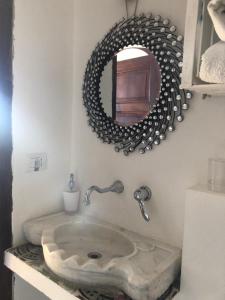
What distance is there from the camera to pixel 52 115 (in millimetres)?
1402

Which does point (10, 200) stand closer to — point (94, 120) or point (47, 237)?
point (47, 237)

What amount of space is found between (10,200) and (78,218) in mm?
341

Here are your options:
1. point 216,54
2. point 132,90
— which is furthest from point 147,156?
point 216,54

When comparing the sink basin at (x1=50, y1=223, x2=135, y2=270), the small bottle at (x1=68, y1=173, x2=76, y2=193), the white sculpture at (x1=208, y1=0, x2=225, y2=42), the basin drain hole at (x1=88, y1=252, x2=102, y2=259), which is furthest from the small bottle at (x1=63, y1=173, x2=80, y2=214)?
the white sculpture at (x1=208, y1=0, x2=225, y2=42)

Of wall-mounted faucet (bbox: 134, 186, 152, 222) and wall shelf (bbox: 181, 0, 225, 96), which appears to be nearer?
wall shelf (bbox: 181, 0, 225, 96)

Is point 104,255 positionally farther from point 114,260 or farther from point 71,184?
point 71,184

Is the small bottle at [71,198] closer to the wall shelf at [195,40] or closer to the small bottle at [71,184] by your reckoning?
the small bottle at [71,184]

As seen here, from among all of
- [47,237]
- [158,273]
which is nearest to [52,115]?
[47,237]

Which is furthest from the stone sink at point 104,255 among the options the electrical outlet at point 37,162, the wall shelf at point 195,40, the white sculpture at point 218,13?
the white sculpture at point 218,13

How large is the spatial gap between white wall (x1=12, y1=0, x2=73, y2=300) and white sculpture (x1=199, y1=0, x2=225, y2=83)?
82 centimetres

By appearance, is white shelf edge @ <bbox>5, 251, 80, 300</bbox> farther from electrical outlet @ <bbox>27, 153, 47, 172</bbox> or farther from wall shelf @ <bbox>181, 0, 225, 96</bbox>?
wall shelf @ <bbox>181, 0, 225, 96</bbox>

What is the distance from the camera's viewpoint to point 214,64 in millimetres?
755

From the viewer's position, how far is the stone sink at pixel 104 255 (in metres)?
0.92

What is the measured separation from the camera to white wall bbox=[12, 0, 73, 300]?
4.13 feet
